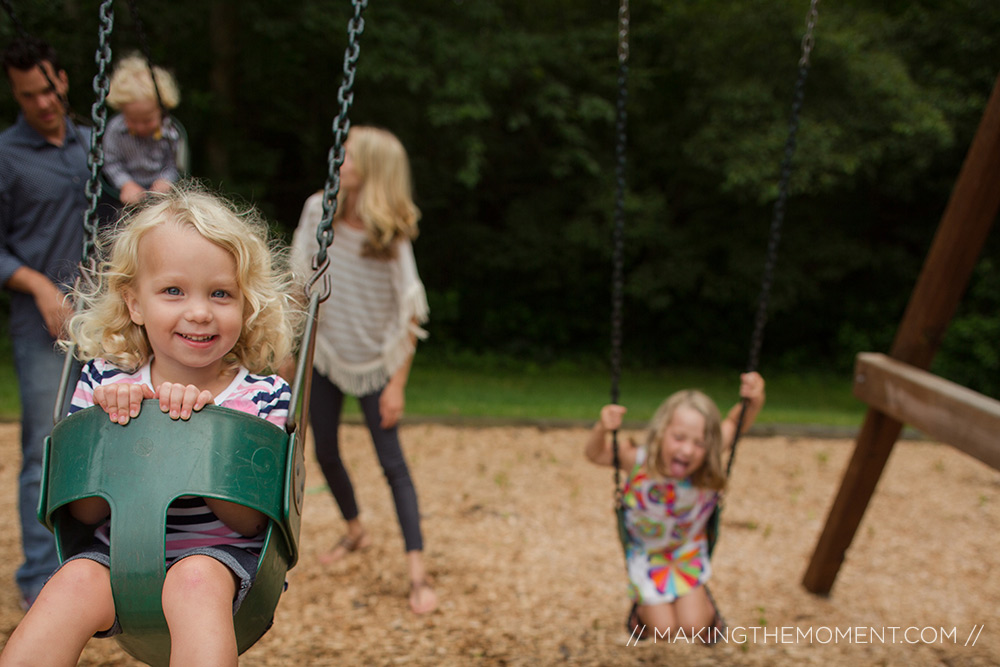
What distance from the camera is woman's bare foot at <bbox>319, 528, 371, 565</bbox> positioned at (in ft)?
11.5

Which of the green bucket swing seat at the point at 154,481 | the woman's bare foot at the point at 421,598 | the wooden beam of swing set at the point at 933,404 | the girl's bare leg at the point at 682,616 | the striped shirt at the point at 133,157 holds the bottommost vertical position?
the woman's bare foot at the point at 421,598

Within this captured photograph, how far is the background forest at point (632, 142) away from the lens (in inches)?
365

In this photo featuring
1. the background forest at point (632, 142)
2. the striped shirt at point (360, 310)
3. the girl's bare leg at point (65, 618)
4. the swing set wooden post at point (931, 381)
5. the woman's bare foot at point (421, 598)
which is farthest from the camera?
the background forest at point (632, 142)

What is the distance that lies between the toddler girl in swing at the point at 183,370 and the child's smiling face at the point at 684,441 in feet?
4.62

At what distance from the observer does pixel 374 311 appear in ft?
9.93

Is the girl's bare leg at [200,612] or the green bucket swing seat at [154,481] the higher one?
the green bucket swing seat at [154,481]

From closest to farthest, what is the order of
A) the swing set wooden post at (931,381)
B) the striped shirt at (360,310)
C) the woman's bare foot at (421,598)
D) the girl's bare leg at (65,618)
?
the girl's bare leg at (65,618)
the swing set wooden post at (931,381)
the striped shirt at (360,310)
the woman's bare foot at (421,598)

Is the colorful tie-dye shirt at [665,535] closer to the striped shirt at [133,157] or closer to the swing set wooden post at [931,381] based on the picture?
the swing set wooden post at [931,381]

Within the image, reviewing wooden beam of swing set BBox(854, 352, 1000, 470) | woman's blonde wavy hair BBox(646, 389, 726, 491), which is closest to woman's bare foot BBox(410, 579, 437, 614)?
woman's blonde wavy hair BBox(646, 389, 726, 491)

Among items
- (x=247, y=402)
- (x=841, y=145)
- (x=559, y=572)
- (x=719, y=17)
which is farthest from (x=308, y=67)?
(x=247, y=402)

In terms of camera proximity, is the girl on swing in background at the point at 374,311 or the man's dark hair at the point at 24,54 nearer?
the man's dark hair at the point at 24,54

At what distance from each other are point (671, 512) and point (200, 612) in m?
1.85

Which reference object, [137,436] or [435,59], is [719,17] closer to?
[435,59]

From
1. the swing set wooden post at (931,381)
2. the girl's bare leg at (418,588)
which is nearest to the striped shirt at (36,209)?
the girl's bare leg at (418,588)
